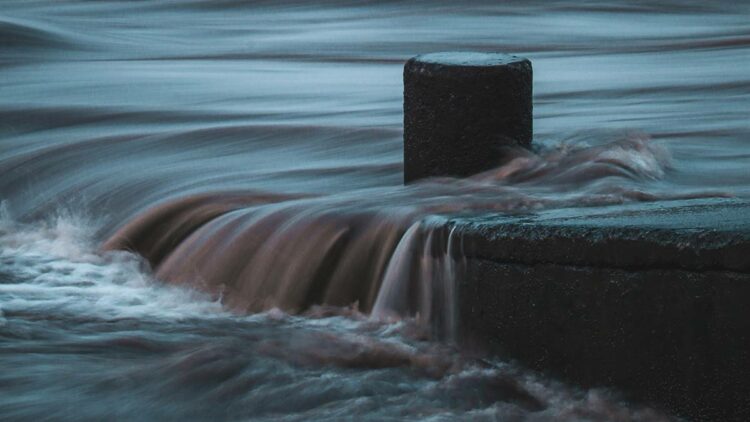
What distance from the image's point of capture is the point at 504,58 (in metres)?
5.56

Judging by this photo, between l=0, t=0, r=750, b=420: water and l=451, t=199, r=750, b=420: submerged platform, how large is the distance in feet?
0.34

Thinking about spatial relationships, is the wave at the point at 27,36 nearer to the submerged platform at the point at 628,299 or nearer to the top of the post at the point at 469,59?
the top of the post at the point at 469,59

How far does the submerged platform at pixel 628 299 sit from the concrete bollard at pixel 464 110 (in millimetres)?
1045

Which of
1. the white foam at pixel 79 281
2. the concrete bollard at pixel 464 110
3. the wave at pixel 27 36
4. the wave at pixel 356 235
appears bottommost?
the white foam at pixel 79 281

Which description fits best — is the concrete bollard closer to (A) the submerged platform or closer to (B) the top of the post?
(B) the top of the post

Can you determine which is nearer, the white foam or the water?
the water

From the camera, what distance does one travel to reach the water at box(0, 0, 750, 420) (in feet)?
14.7

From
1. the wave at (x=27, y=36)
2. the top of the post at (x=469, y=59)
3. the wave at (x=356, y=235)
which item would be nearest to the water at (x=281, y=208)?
the wave at (x=356, y=235)

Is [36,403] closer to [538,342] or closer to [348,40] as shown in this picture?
[538,342]

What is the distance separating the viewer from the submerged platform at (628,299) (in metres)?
3.85

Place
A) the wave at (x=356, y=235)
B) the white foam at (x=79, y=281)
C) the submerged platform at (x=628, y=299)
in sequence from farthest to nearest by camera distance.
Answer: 1. the white foam at (x=79, y=281)
2. the wave at (x=356, y=235)
3. the submerged platform at (x=628, y=299)

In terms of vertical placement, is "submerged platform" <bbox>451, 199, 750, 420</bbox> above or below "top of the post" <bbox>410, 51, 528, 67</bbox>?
below

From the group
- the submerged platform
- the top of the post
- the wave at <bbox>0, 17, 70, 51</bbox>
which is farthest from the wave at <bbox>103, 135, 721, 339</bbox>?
the wave at <bbox>0, 17, 70, 51</bbox>

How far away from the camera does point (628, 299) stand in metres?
4.01
